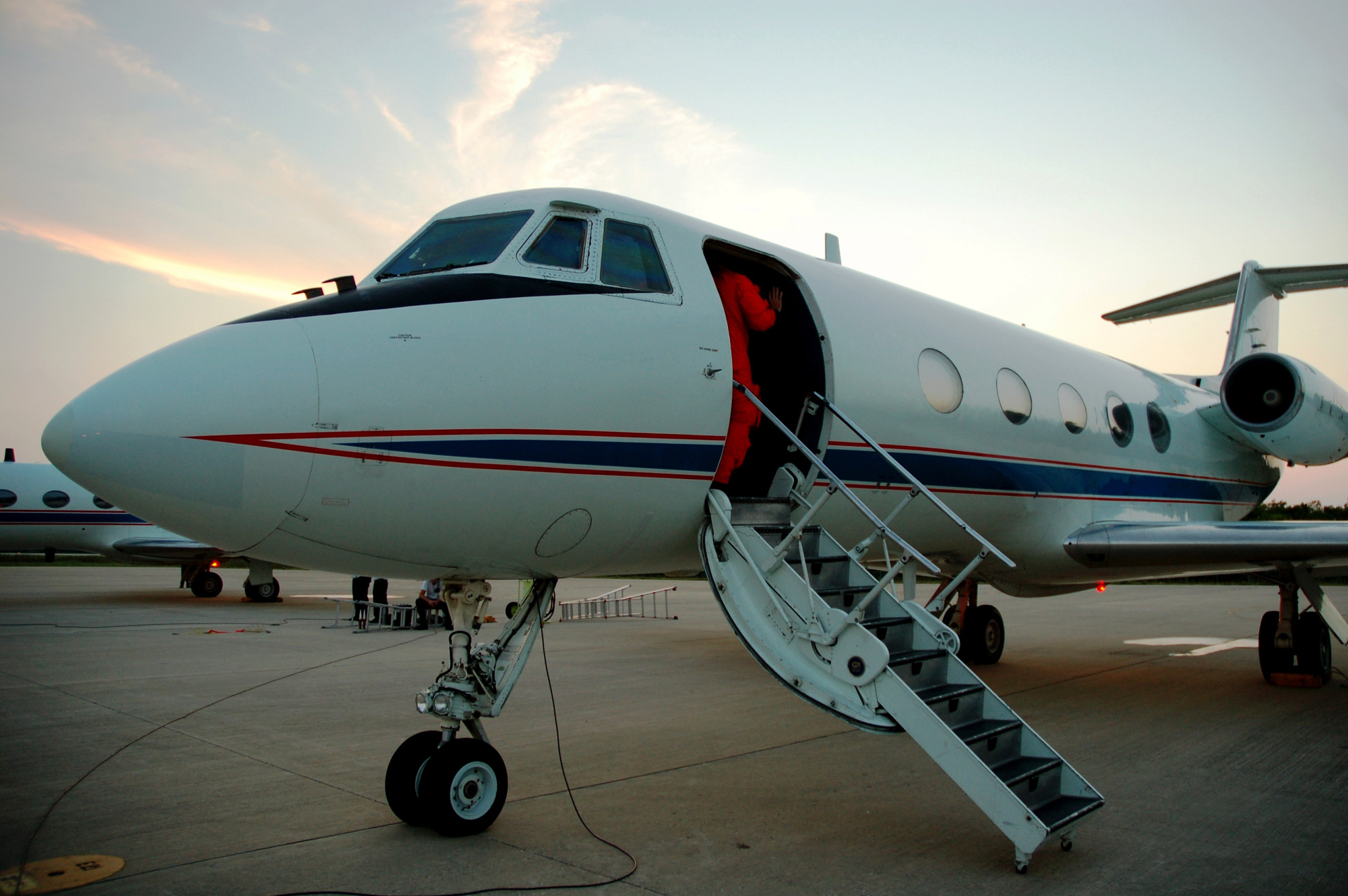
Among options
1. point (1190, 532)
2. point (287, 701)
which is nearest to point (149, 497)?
point (287, 701)

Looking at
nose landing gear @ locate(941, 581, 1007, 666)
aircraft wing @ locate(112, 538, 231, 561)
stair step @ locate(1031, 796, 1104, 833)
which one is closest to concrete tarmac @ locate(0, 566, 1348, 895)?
stair step @ locate(1031, 796, 1104, 833)

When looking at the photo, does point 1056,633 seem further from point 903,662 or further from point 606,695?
point 903,662

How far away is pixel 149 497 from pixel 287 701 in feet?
19.3

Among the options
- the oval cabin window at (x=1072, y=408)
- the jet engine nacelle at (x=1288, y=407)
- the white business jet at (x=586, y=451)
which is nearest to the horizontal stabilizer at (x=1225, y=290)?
the jet engine nacelle at (x=1288, y=407)

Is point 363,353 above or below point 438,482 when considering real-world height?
above

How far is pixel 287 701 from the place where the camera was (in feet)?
29.1

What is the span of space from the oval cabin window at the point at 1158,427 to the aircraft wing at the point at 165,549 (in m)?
19.1

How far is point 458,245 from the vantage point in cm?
507

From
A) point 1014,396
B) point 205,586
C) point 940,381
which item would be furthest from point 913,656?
point 205,586

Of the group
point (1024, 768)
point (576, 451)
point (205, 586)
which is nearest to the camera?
point (576, 451)

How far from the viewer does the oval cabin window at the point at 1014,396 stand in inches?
311

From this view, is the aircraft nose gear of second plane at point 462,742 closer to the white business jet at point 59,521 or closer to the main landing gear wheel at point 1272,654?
the main landing gear wheel at point 1272,654

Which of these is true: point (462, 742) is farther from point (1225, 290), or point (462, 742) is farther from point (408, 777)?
point (1225, 290)

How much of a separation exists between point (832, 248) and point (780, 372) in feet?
9.81
